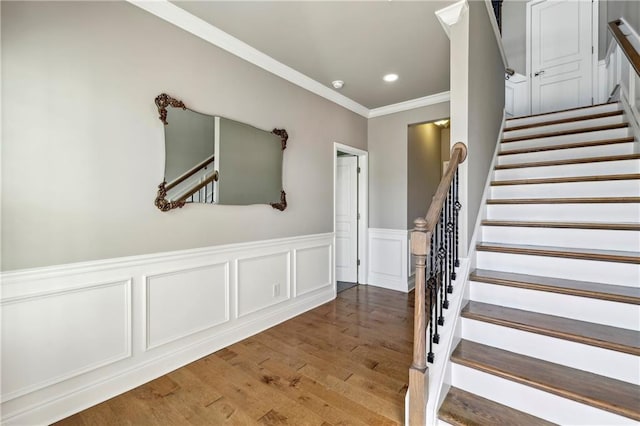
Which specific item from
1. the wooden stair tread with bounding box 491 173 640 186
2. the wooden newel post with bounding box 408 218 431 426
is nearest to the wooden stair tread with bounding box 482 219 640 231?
the wooden stair tread with bounding box 491 173 640 186

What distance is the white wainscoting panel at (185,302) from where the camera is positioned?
80.6 inches

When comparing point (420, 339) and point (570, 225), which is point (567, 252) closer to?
point (570, 225)

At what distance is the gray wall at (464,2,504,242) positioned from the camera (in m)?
2.12

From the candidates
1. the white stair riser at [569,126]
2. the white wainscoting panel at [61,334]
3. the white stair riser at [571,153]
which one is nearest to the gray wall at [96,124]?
the white wainscoting panel at [61,334]

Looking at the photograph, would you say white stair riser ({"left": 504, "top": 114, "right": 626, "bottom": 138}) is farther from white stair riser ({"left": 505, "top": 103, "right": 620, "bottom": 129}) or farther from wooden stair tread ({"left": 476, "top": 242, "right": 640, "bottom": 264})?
wooden stair tread ({"left": 476, "top": 242, "right": 640, "bottom": 264})

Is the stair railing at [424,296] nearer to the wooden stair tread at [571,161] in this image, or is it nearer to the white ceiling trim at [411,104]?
the wooden stair tread at [571,161]

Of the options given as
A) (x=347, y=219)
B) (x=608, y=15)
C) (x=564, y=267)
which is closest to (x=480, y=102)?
(x=564, y=267)

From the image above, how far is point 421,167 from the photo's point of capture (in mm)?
4414

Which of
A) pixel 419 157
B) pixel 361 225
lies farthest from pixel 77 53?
pixel 419 157

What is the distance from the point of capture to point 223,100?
2469 mm

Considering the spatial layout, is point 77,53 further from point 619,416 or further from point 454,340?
point 619,416

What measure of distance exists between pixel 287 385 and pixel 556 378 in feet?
4.98

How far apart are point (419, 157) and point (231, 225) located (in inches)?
121

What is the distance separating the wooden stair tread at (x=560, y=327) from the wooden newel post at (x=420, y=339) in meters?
0.49
